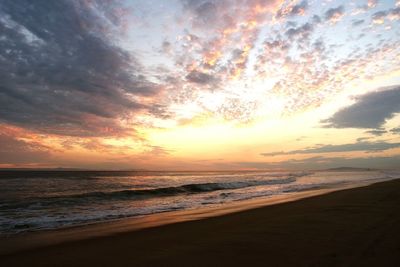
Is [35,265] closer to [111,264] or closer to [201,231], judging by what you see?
[111,264]

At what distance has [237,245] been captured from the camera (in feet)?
22.1

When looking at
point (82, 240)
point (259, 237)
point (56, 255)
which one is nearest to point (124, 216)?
point (82, 240)

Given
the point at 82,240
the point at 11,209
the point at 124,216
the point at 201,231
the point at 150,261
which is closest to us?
the point at 150,261

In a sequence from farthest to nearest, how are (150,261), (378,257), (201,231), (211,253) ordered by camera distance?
(201,231), (211,253), (150,261), (378,257)

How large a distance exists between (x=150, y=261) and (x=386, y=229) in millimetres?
6245

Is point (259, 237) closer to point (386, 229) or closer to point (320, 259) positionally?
point (320, 259)

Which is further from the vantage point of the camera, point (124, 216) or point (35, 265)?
point (124, 216)

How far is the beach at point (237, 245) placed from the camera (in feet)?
18.3

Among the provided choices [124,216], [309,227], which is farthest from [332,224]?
[124,216]

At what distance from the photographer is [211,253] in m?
6.15

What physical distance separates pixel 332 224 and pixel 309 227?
0.87m

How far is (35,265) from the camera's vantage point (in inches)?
230

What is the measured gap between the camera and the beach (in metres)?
5.57

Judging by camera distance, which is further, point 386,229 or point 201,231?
point 201,231
